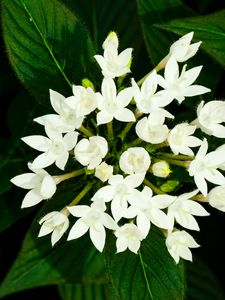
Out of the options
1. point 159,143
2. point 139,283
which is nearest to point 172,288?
point 139,283

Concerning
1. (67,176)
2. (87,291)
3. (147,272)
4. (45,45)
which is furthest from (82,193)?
(87,291)

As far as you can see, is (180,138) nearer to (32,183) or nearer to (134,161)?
(134,161)

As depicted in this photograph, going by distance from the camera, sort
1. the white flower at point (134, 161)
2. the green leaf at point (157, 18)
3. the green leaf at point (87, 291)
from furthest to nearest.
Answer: the green leaf at point (87, 291)
the green leaf at point (157, 18)
the white flower at point (134, 161)

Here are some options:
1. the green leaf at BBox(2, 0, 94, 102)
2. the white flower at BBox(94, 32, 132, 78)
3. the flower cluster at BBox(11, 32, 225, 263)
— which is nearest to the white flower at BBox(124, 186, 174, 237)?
the flower cluster at BBox(11, 32, 225, 263)

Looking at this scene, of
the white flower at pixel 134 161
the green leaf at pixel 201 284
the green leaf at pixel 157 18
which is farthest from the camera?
the green leaf at pixel 201 284

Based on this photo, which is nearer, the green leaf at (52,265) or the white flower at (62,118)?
the white flower at (62,118)

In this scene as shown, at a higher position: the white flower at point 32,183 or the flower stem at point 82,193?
the white flower at point 32,183

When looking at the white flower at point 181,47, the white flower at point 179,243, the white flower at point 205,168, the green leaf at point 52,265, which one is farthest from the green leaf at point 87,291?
the white flower at point 181,47

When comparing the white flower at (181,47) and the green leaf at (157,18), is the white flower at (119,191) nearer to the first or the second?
the white flower at (181,47)
